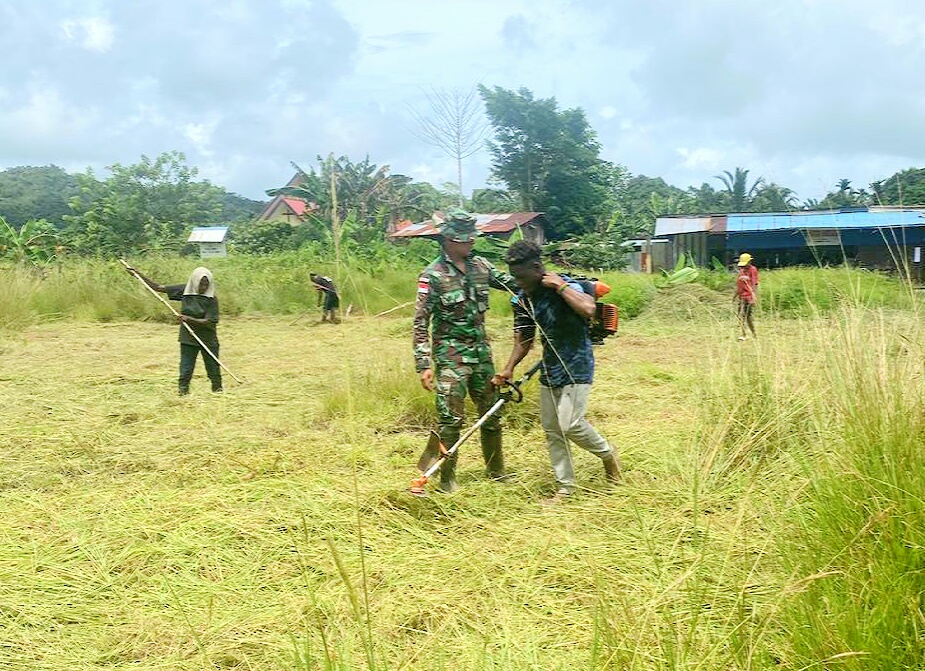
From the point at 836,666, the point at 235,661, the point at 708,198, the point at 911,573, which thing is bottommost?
the point at 235,661

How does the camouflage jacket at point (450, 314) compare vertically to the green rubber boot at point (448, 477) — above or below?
above

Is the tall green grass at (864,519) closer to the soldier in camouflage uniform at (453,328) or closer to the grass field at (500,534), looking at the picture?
the grass field at (500,534)

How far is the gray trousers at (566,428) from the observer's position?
3.87m

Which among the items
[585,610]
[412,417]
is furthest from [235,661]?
[412,417]

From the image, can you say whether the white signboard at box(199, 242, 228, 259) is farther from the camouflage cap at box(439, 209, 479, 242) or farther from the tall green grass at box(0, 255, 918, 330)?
the camouflage cap at box(439, 209, 479, 242)

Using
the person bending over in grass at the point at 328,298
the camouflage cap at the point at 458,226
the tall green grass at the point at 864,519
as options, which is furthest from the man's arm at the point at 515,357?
the person bending over in grass at the point at 328,298

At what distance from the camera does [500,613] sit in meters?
2.65

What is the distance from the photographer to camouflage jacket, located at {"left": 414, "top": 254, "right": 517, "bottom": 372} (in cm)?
412

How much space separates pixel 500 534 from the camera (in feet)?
11.4

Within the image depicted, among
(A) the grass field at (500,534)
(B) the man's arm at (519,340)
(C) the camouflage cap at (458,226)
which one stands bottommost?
(A) the grass field at (500,534)

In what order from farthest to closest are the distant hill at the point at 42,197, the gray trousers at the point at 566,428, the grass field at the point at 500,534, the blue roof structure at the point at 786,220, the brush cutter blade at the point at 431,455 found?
the distant hill at the point at 42,197
the blue roof structure at the point at 786,220
the brush cutter blade at the point at 431,455
the gray trousers at the point at 566,428
the grass field at the point at 500,534

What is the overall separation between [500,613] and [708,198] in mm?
39956

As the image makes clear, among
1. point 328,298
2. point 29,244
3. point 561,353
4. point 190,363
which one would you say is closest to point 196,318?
point 190,363

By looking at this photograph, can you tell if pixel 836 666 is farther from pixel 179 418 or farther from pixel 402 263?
pixel 402 263
